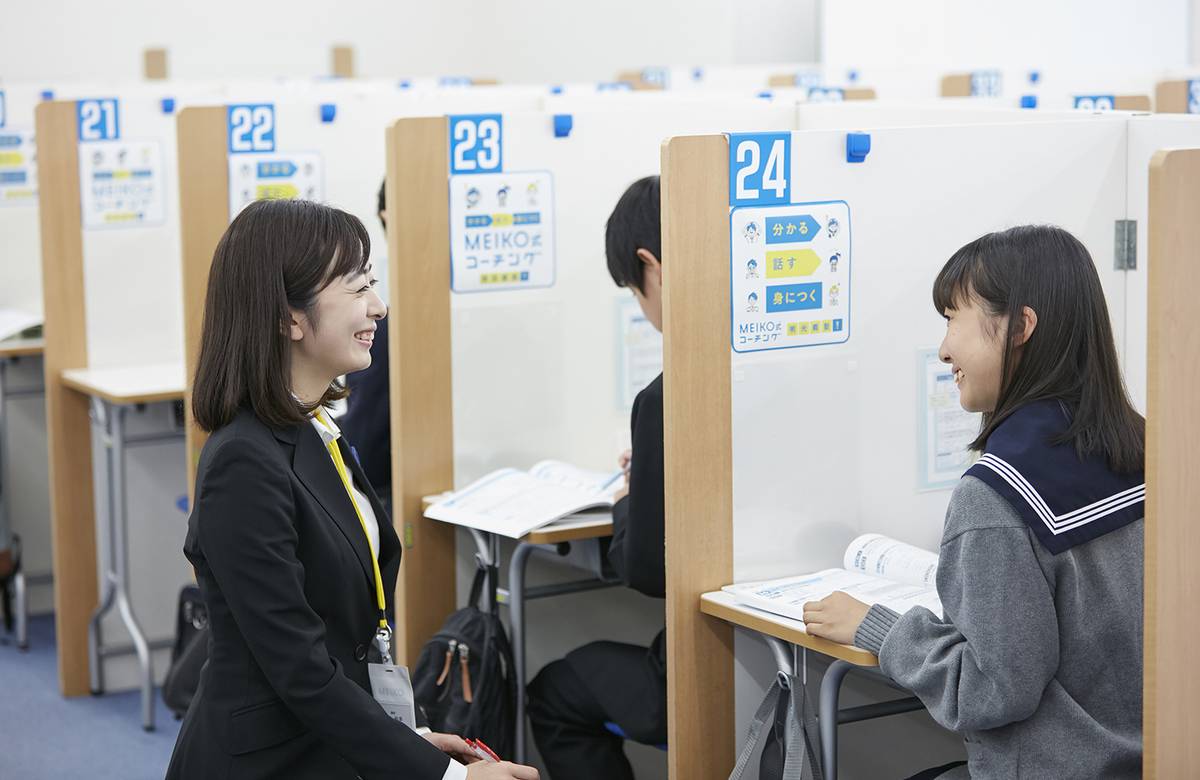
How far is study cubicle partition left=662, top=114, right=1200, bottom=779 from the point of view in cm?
215

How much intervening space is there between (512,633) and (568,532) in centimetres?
27

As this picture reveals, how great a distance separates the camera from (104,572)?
392 cm

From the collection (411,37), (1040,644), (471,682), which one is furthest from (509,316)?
(411,37)

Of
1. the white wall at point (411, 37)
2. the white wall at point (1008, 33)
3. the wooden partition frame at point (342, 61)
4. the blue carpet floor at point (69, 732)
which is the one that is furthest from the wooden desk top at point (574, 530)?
the wooden partition frame at point (342, 61)

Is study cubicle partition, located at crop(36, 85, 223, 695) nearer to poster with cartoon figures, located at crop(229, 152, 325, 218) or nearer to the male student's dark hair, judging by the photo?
poster with cartoon figures, located at crop(229, 152, 325, 218)

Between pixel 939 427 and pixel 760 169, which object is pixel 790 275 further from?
pixel 939 427

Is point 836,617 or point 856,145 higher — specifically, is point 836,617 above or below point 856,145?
below

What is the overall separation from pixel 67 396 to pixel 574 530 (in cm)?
179

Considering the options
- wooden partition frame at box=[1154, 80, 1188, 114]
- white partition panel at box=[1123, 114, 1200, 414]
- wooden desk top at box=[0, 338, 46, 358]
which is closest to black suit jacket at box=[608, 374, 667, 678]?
white partition panel at box=[1123, 114, 1200, 414]

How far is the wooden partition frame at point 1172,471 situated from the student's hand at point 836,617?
0.43 meters

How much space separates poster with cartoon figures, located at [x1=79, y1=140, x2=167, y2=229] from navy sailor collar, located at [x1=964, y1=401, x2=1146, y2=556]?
Result: 267 centimetres

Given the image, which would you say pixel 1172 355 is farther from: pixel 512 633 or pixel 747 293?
pixel 512 633

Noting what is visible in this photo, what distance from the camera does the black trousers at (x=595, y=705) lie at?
253 centimetres

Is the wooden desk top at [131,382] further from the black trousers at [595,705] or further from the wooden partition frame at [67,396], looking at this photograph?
the black trousers at [595,705]
